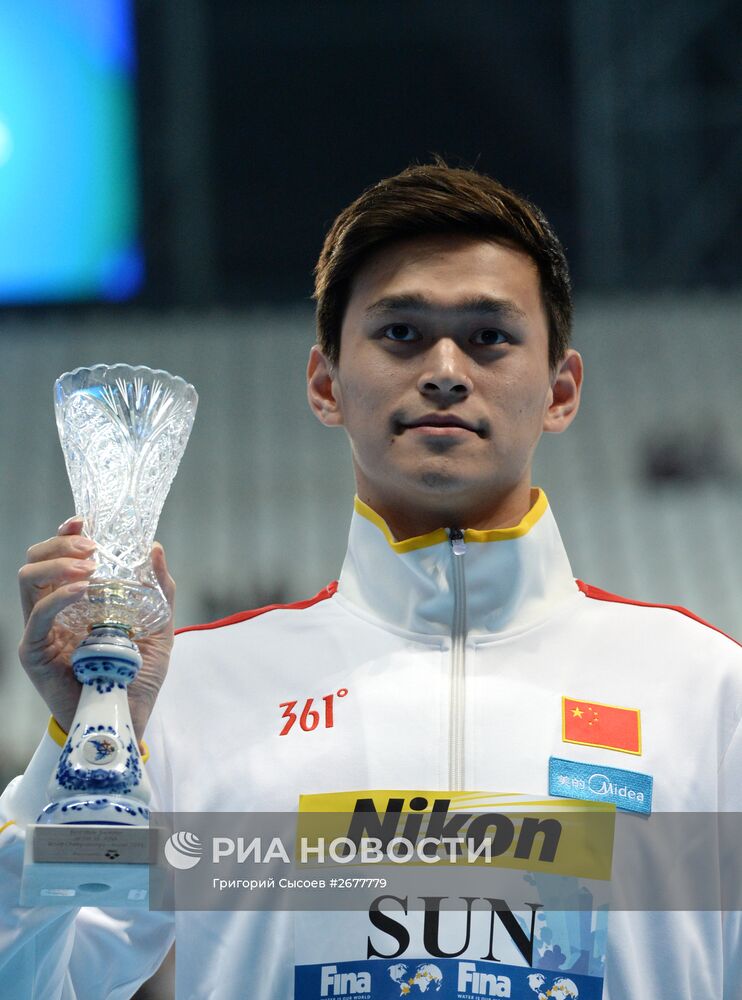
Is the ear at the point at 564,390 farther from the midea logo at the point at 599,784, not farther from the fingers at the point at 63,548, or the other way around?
the fingers at the point at 63,548

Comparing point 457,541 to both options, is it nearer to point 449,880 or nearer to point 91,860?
point 449,880

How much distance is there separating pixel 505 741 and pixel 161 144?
645 cm

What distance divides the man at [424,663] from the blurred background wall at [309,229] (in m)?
4.82

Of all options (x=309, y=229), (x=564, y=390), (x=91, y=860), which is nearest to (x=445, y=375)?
(x=564, y=390)

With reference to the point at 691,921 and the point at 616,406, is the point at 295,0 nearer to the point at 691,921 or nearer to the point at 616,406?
the point at 616,406

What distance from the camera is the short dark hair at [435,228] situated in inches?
92.0

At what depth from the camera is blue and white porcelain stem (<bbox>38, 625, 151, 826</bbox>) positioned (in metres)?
1.65

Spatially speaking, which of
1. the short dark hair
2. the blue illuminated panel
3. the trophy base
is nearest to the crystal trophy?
the trophy base

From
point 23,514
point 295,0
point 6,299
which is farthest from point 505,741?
point 295,0

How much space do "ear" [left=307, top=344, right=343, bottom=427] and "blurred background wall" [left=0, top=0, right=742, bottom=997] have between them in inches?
183

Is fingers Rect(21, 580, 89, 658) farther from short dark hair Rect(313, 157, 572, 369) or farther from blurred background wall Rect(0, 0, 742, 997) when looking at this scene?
blurred background wall Rect(0, 0, 742, 997)

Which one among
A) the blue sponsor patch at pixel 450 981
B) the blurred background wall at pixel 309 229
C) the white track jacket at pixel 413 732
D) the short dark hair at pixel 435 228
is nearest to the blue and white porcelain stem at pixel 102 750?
the white track jacket at pixel 413 732

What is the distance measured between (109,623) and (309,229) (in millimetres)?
6858

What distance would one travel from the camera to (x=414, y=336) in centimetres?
224
